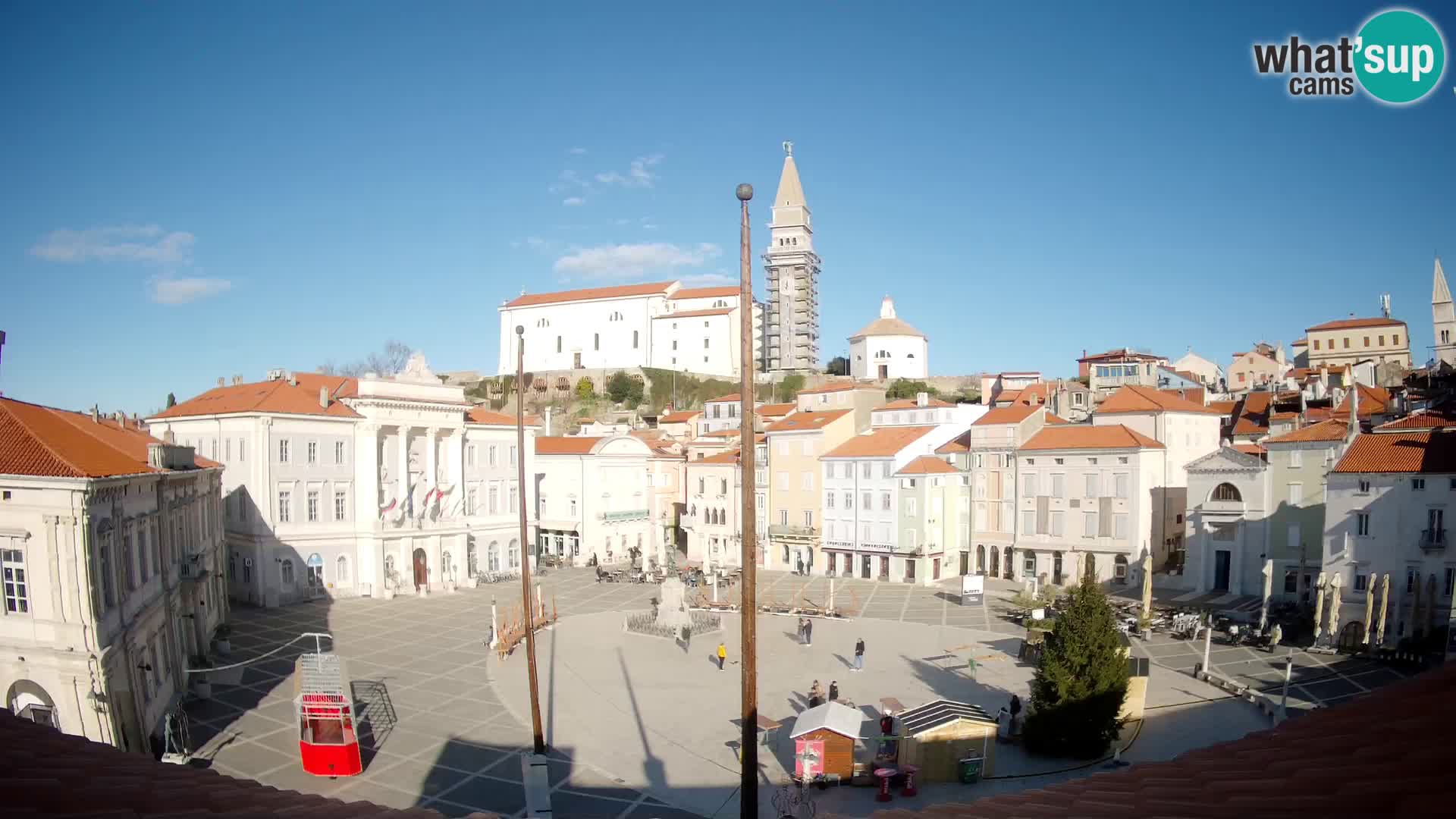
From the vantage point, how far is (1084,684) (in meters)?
22.6

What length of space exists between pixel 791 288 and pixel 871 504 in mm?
74359

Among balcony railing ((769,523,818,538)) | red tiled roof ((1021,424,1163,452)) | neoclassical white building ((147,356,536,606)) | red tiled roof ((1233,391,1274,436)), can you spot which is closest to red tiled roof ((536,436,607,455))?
neoclassical white building ((147,356,536,606))

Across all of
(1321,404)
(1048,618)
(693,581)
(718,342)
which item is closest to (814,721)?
(1048,618)

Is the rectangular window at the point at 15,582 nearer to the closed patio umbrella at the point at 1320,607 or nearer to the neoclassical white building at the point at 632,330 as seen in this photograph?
the closed patio umbrella at the point at 1320,607

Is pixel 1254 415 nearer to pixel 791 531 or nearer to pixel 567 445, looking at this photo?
pixel 791 531

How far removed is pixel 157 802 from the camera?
7.12 meters

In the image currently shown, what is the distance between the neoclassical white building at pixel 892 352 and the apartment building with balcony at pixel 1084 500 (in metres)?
65.1

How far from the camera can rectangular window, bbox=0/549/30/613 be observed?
18.9 meters

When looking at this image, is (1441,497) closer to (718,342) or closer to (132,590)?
(132,590)

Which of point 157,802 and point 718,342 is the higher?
point 718,342

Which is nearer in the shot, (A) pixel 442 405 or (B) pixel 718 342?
(A) pixel 442 405

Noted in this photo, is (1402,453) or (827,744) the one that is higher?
(1402,453)

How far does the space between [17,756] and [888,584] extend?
48.9 meters

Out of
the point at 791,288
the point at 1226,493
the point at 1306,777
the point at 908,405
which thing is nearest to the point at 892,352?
the point at 791,288
